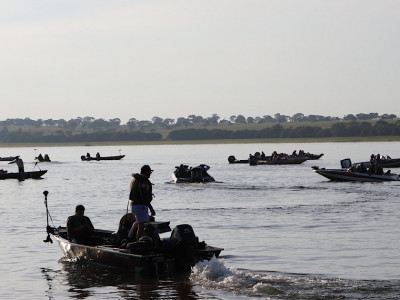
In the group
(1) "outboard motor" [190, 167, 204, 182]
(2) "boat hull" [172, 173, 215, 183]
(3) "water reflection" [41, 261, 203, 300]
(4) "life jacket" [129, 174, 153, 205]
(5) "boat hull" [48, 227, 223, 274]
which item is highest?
(4) "life jacket" [129, 174, 153, 205]

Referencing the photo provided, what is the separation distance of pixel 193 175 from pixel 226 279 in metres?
44.7

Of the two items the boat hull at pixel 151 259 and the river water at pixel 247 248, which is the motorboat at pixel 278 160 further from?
the boat hull at pixel 151 259

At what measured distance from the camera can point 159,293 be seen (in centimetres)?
2119

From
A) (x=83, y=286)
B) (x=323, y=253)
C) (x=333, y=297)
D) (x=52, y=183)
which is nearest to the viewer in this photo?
(x=333, y=297)

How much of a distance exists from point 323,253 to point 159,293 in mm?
7619

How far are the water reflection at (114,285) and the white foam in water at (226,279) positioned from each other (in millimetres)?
351

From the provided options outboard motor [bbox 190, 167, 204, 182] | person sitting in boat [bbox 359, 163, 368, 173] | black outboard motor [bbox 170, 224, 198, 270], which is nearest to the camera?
black outboard motor [bbox 170, 224, 198, 270]

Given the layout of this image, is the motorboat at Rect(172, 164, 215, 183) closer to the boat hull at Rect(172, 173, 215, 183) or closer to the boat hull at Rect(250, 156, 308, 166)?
the boat hull at Rect(172, 173, 215, 183)

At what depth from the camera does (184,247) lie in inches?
871

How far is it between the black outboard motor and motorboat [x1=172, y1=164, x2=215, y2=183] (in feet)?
143

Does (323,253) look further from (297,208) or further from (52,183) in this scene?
(52,183)

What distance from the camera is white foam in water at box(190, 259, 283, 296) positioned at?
2059 cm

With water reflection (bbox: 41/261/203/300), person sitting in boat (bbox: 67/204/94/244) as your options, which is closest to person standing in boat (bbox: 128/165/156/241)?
water reflection (bbox: 41/261/203/300)

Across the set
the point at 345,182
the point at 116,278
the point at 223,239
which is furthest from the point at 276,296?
the point at 345,182
